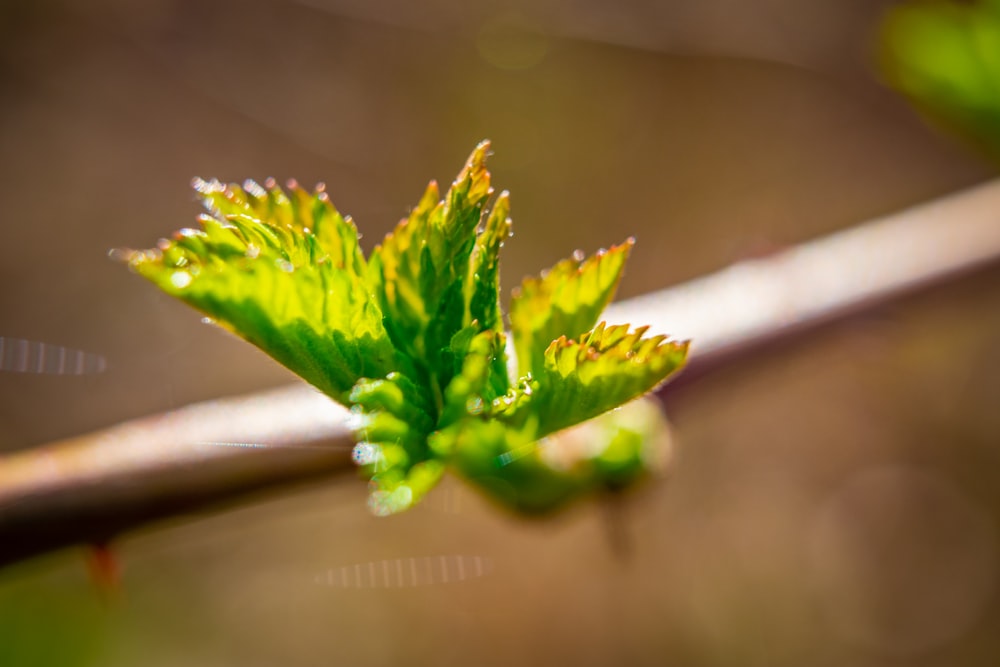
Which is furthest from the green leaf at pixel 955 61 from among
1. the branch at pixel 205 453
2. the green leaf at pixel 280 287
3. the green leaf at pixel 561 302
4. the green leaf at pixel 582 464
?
the green leaf at pixel 280 287

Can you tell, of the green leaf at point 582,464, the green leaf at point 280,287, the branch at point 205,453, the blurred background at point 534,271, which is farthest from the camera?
the blurred background at point 534,271

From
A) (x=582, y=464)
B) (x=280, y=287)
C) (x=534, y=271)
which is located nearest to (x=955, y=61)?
(x=582, y=464)

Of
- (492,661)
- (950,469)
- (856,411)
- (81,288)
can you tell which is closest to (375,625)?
(492,661)

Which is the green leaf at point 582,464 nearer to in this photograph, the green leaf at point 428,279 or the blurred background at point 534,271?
the green leaf at point 428,279

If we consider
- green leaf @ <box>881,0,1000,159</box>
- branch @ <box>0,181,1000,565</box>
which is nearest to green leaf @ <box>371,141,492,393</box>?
branch @ <box>0,181,1000,565</box>

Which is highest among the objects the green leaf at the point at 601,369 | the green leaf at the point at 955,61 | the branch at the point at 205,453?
the green leaf at the point at 955,61
